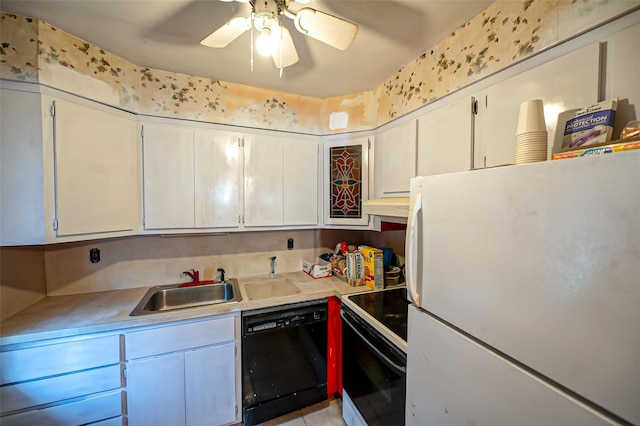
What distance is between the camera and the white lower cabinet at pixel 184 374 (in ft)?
4.77

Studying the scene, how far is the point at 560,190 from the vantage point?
1.83 feet

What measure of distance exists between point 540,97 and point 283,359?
2.01 m

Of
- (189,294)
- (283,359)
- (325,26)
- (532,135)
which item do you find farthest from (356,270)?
(325,26)

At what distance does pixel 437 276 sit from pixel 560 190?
44 cm

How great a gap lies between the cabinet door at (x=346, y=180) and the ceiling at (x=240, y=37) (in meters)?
0.50

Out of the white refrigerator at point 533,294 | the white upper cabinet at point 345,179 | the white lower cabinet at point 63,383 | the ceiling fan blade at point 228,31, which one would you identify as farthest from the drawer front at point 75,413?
the ceiling fan blade at point 228,31

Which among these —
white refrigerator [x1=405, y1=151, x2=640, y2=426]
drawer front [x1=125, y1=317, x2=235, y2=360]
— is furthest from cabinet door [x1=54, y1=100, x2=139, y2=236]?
white refrigerator [x1=405, y1=151, x2=640, y2=426]

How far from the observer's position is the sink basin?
1882 mm

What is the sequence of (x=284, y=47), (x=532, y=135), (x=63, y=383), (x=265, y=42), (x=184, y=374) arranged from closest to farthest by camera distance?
(x=532, y=135), (x=265, y=42), (x=284, y=47), (x=63, y=383), (x=184, y=374)

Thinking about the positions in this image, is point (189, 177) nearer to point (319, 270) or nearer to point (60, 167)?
point (60, 167)

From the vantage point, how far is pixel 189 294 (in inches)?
79.4

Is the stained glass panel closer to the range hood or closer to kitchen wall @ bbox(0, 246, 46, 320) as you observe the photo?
the range hood

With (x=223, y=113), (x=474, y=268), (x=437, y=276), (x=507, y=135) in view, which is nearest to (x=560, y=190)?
(x=474, y=268)

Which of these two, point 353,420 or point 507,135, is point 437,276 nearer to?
point 507,135
